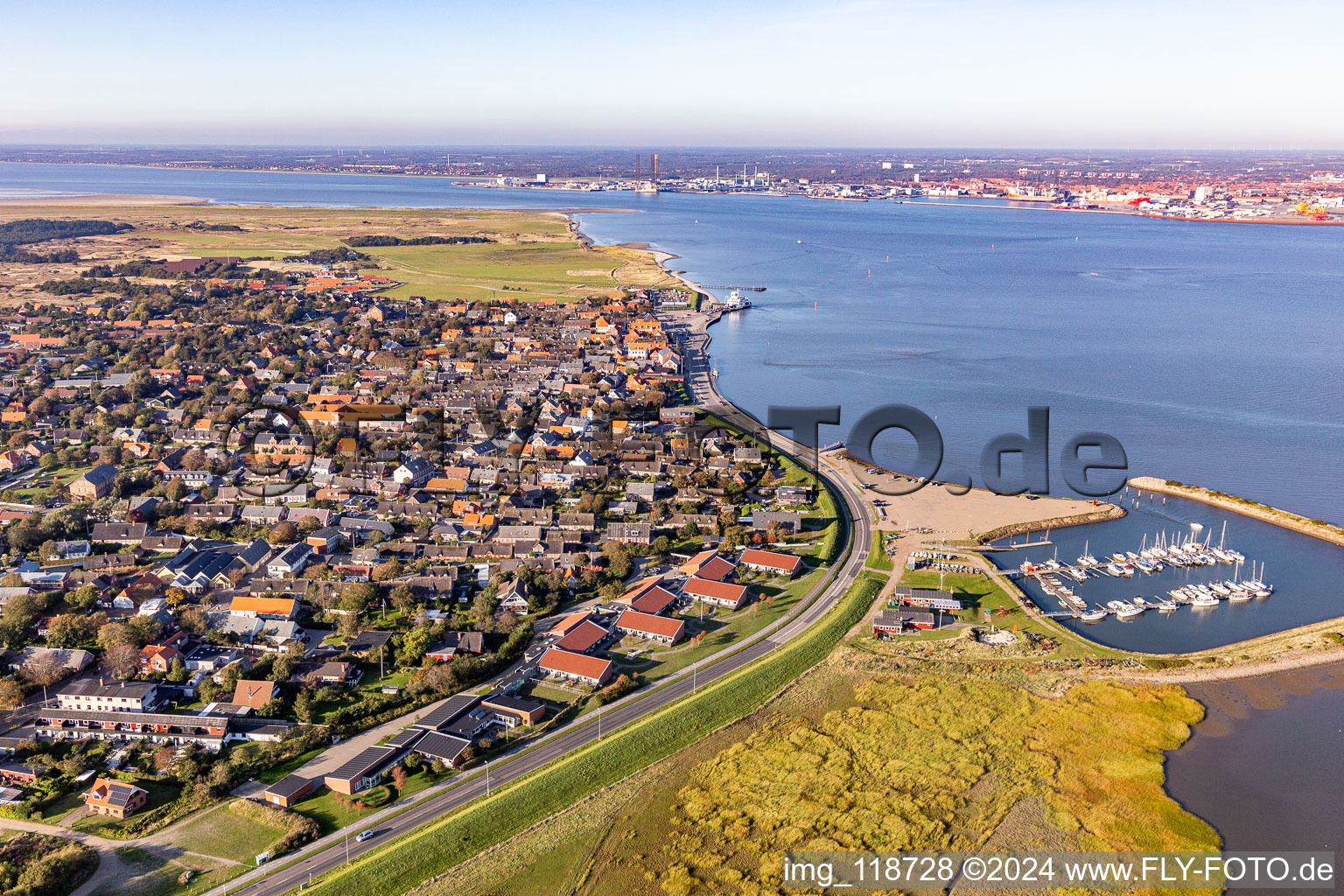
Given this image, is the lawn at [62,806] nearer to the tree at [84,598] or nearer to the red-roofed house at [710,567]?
the tree at [84,598]

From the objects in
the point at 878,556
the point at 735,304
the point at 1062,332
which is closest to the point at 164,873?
the point at 878,556

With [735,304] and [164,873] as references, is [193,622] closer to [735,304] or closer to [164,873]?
[164,873]

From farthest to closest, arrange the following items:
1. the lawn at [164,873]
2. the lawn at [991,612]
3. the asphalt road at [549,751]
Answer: the lawn at [991,612] → the asphalt road at [549,751] → the lawn at [164,873]

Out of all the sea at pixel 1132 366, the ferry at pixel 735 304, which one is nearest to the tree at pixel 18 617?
the sea at pixel 1132 366

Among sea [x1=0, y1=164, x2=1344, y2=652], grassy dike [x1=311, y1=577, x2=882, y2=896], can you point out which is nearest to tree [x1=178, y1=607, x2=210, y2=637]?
grassy dike [x1=311, y1=577, x2=882, y2=896]

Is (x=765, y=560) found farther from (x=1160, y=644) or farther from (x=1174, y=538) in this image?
(x=1174, y=538)

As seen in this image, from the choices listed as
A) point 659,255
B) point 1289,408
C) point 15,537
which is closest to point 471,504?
point 15,537

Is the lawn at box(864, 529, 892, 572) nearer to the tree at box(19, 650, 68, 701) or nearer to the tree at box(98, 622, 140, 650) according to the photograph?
the tree at box(98, 622, 140, 650)
